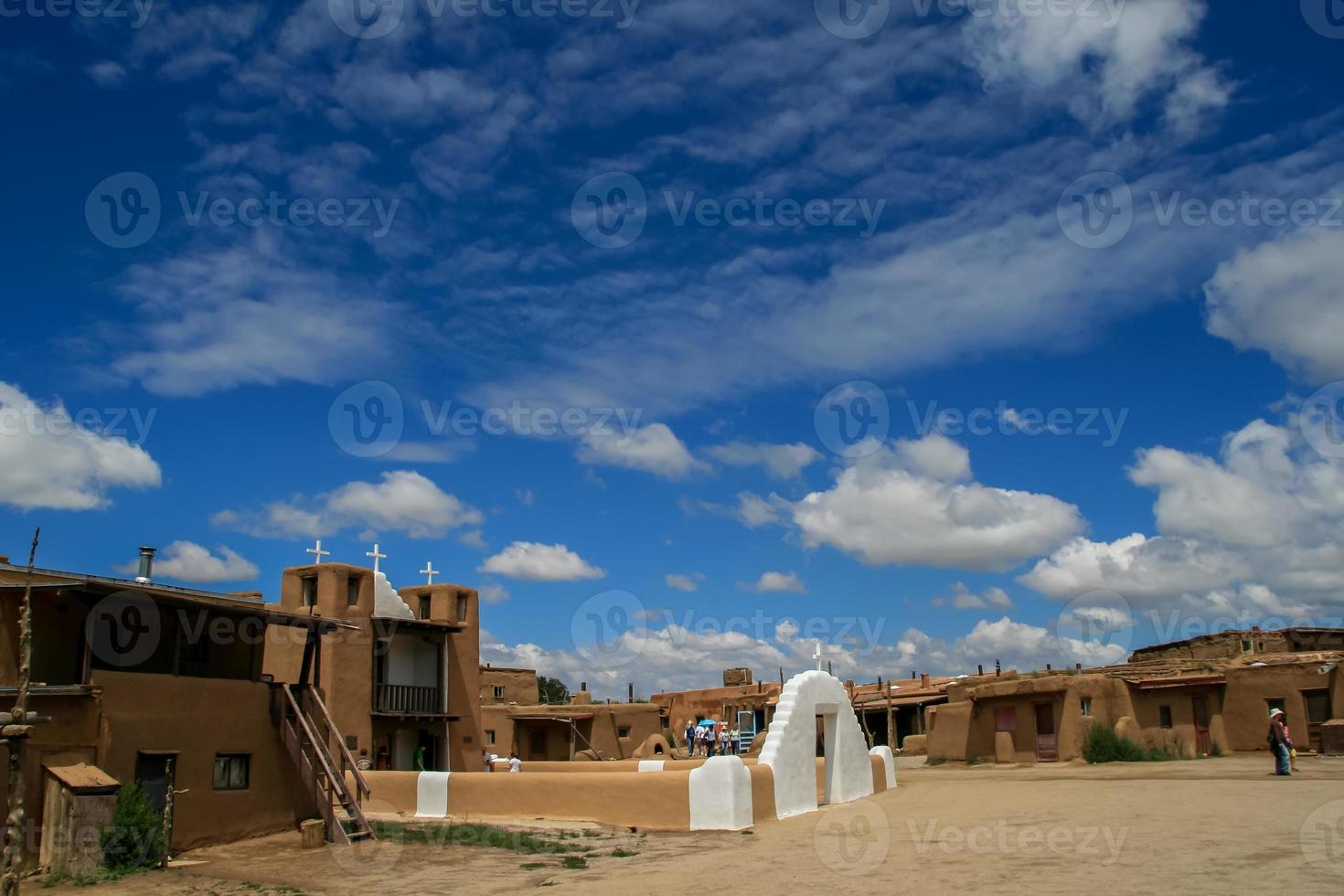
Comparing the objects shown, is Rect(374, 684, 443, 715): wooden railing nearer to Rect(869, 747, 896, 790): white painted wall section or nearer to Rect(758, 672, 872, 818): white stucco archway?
Rect(758, 672, 872, 818): white stucco archway

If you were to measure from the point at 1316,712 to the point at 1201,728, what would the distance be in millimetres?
3153

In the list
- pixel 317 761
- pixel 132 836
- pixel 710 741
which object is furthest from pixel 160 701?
pixel 710 741

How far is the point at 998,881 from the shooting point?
11.9 m

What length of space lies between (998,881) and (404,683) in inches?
905

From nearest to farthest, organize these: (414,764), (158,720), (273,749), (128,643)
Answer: (158,720) → (128,643) → (273,749) → (414,764)

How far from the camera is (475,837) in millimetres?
18562

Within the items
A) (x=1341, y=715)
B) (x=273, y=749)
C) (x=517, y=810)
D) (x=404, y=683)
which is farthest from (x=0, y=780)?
(x=1341, y=715)

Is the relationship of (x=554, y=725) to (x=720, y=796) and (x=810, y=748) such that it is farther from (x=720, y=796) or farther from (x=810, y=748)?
(x=720, y=796)

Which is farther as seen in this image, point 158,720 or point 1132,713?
point 1132,713

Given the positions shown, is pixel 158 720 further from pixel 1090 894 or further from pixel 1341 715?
pixel 1341 715

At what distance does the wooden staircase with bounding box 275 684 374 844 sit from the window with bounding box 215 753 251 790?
1.03 m

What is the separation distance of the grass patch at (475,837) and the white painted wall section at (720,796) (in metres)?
2.49

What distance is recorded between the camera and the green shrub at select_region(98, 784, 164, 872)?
14422mm

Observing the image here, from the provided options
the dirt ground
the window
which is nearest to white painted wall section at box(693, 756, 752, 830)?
the dirt ground
